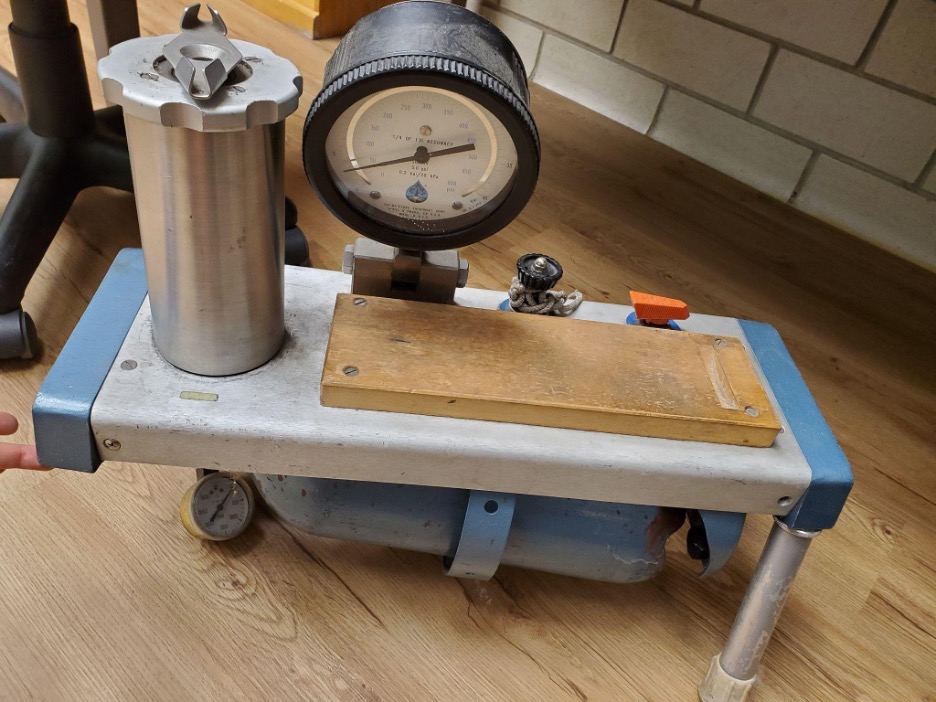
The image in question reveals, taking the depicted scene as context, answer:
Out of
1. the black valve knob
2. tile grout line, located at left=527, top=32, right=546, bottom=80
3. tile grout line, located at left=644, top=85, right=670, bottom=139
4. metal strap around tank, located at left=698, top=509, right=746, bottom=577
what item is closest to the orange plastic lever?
the black valve knob

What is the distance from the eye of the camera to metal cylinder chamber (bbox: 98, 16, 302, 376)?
524 mm

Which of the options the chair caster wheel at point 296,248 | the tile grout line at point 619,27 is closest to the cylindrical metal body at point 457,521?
the chair caster wheel at point 296,248

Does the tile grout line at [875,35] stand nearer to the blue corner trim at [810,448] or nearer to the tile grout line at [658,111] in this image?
→ the tile grout line at [658,111]

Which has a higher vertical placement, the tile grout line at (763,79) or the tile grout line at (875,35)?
the tile grout line at (875,35)

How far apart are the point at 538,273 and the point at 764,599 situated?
364 mm

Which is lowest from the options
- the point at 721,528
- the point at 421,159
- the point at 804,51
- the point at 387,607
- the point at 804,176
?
the point at 387,607

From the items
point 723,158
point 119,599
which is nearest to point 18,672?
point 119,599

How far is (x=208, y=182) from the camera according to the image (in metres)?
0.56

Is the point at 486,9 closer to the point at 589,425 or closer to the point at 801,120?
the point at 801,120

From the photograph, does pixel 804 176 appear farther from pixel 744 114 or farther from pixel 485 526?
pixel 485 526

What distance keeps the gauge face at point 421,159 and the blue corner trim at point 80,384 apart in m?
0.23

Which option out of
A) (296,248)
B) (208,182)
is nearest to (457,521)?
(208,182)

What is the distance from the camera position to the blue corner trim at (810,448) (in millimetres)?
663

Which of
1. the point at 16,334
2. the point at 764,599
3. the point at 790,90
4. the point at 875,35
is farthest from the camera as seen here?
the point at 790,90
